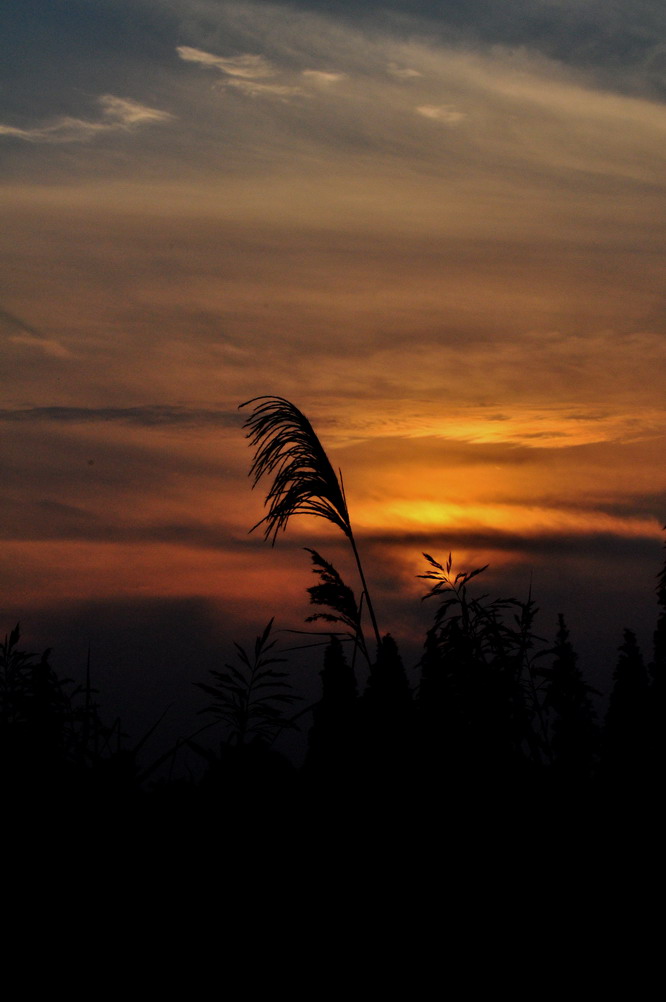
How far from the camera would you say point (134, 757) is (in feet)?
11.2

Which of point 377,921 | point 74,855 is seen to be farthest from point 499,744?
point 74,855

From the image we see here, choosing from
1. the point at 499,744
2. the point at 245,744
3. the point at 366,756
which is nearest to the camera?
the point at 245,744

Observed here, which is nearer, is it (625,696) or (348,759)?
(348,759)

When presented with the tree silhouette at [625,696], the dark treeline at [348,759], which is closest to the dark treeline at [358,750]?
the dark treeline at [348,759]

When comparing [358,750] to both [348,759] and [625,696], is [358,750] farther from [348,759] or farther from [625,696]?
[625,696]

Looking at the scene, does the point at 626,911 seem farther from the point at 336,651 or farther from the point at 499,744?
the point at 336,651

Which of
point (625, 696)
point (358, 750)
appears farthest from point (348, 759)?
point (625, 696)

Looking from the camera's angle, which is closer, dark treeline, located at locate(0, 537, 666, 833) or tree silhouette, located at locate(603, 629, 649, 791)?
dark treeline, located at locate(0, 537, 666, 833)

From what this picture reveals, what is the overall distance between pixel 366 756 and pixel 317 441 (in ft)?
12.3

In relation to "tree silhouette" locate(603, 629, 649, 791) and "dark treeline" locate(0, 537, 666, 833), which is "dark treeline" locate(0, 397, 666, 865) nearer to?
"dark treeline" locate(0, 537, 666, 833)

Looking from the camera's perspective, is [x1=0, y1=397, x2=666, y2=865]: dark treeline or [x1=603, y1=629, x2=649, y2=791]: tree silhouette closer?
[x1=0, y1=397, x2=666, y2=865]: dark treeline

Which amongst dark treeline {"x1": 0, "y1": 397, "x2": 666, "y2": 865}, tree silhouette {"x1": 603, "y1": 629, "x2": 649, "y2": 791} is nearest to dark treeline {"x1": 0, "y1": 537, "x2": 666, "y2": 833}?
dark treeline {"x1": 0, "y1": 397, "x2": 666, "y2": 865}

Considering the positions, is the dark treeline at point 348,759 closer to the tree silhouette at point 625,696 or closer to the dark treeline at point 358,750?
the dark treeline at point 358,750

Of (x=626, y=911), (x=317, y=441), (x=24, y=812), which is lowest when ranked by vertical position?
(x=626, y=911)
